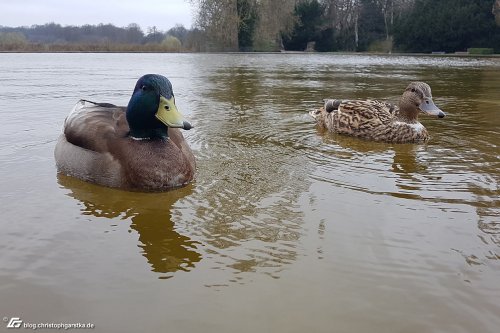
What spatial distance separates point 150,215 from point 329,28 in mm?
56338

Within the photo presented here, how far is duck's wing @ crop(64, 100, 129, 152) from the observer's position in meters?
4.67

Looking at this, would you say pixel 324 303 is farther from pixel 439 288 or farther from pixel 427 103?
pixel 427 103

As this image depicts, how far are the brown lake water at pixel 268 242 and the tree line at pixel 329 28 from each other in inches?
1657

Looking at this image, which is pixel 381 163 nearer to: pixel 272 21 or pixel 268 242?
pixel 268 242

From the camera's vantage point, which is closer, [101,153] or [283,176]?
[101,153]

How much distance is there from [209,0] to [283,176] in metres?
51.4

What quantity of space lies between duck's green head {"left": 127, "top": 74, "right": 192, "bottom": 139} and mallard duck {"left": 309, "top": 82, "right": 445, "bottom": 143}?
3.16 meters

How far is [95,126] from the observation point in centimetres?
481

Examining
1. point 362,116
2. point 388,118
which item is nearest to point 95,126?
point 362,116

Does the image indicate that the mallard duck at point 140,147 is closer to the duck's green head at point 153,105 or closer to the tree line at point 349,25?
the duck's green head at point 153,105

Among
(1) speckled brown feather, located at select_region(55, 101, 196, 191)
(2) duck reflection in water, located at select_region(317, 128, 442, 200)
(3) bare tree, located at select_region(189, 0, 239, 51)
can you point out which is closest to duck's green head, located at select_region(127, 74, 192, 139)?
(1) speckled brown feather, located at select_region(55, 101, 196, 191)

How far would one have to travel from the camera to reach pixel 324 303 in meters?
2.64

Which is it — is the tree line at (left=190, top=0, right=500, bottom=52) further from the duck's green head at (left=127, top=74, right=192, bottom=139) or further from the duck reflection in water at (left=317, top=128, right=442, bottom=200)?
the duck's green head at (left=127, top=74, right=192, bottom=139)

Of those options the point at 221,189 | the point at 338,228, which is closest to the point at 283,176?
the point at 221,189
